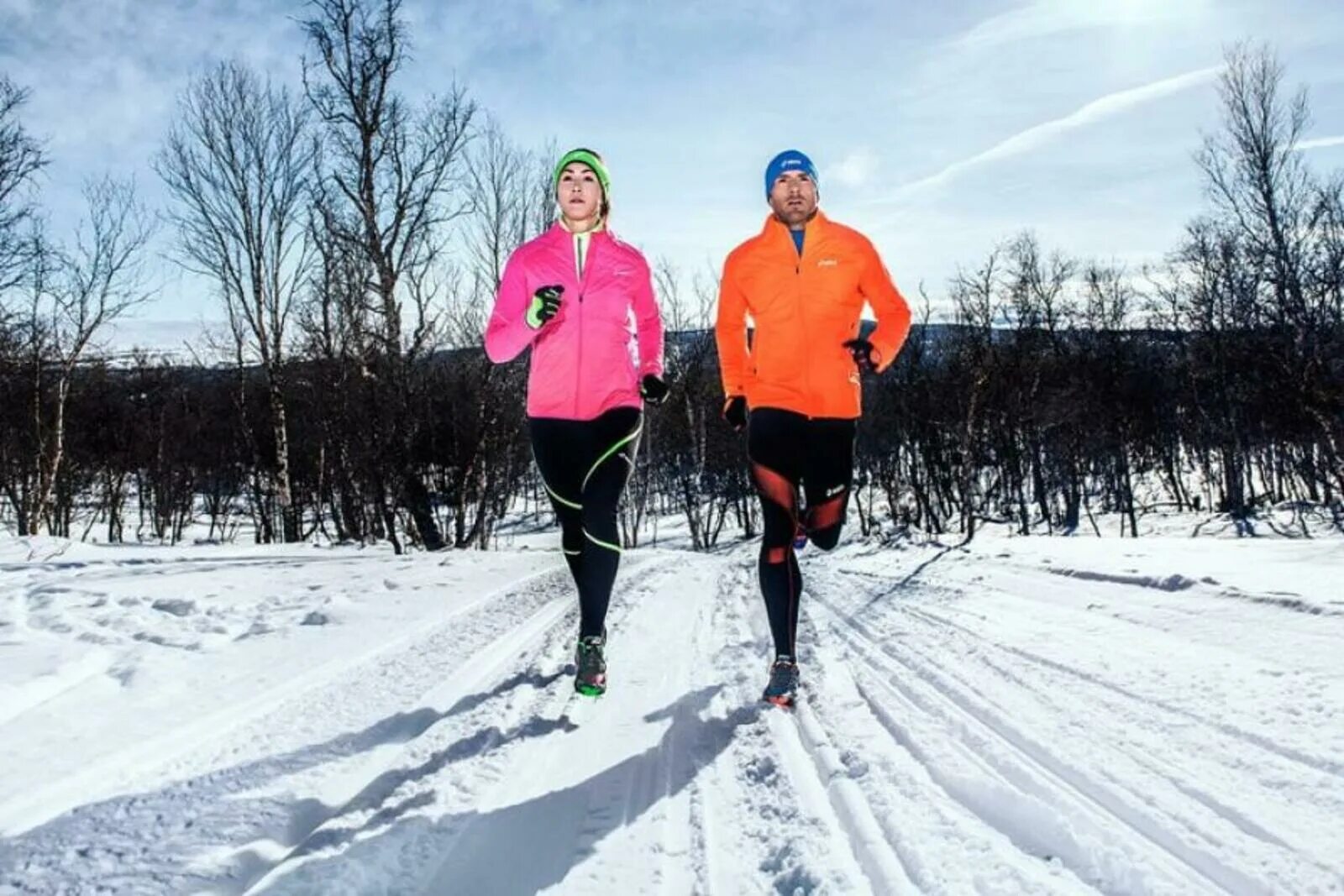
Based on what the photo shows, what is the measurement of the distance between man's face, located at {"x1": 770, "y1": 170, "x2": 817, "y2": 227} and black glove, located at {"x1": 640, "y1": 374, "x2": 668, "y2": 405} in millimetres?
875

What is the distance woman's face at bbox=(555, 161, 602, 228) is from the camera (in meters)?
3.33

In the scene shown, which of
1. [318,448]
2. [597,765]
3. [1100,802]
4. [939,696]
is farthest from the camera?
[318,448]

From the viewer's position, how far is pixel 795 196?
3.30 m

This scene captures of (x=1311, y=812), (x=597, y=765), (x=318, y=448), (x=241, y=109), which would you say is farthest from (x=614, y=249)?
(x=318, y=448)

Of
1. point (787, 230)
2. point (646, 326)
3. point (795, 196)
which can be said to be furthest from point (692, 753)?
point (795, 196)

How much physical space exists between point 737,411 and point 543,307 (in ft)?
3.12

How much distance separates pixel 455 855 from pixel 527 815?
0.81ft

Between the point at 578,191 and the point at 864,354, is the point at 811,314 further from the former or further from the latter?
the point at 578,191

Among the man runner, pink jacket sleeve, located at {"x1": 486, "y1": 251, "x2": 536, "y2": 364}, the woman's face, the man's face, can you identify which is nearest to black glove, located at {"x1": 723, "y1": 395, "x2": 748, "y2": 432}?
the man runner

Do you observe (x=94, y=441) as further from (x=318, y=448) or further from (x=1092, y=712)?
(x=1092, y=712)

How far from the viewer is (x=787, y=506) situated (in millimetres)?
3193

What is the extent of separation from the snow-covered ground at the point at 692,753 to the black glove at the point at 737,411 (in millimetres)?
1050

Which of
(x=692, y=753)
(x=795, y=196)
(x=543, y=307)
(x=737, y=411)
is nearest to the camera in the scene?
(x=692, y=753)

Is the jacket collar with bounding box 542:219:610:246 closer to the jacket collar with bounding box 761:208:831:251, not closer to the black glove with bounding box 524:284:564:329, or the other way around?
the black glove with bounding box 524:284:564:329
